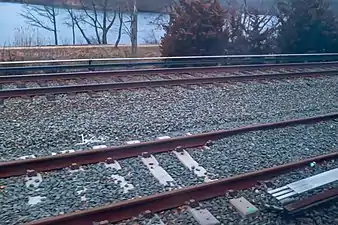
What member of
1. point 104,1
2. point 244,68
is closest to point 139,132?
point 244,68

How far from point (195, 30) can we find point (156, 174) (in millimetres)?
10186

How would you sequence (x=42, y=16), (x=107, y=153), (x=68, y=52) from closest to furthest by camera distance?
(x=107, y=153)
(x=68, y=52)
(x=42, y=16)

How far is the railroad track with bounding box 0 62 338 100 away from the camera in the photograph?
9.16 metres

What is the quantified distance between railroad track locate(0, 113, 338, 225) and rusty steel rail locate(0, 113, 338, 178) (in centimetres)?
1

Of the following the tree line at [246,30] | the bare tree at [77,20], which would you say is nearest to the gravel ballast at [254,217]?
the tree line at [246,30]

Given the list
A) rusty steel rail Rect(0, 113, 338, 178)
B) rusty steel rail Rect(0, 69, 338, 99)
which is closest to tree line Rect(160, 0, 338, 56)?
rusty steel rail Rect(0, 69, 338, 99)

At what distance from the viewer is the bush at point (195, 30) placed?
48.2ft

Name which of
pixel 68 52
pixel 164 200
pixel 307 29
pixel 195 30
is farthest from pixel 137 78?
pixel 307 29

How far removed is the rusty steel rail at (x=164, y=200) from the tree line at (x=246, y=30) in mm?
9769

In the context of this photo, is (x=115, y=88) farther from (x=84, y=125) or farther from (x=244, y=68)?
(x=244, y=68)

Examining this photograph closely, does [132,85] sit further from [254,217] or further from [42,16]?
[42,16]

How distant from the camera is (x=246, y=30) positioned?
16672 mm

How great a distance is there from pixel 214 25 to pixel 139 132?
9.22m

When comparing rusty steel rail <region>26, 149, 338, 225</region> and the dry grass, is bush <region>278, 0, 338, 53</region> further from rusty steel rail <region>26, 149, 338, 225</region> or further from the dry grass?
rusty steel rail <region>26, 149, 338, 225</region>
